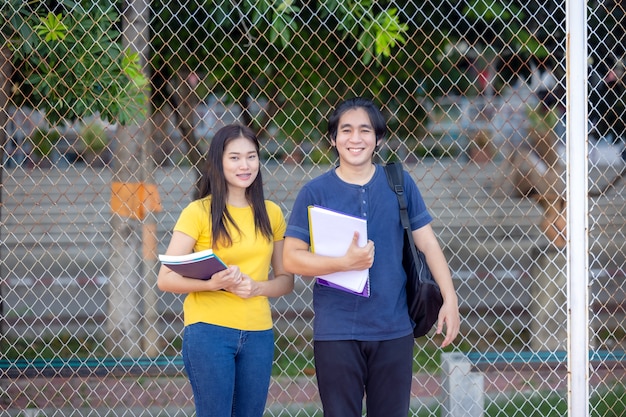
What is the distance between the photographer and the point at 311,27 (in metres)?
4.80

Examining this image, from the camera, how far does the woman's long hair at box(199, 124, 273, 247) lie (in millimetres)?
2678

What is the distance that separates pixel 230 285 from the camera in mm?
2605

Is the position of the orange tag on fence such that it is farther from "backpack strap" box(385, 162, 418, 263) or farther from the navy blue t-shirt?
"backpack strap" box(385, 162, 418, 263)

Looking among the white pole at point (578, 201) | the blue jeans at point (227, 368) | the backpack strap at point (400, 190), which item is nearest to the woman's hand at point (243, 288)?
the blue jeans at point (227, 368)

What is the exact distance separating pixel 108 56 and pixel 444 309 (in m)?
2.37

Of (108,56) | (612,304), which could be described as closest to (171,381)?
(108,56)

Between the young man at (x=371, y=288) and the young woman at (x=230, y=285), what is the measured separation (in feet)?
0.49

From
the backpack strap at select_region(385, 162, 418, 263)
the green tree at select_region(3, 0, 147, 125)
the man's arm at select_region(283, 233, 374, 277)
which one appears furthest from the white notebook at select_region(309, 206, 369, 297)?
the green tree at select_region(3, 0, 147, 125)

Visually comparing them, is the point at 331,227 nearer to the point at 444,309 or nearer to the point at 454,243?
the point at 444,309

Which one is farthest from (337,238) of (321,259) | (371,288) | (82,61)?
(82,61)

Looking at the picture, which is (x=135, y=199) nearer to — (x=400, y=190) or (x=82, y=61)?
(x=82, y=61)

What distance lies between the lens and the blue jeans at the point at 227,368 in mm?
2604

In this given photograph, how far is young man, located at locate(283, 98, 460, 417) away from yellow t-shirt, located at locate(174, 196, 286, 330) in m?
0.13

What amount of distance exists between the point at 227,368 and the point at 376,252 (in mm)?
660
